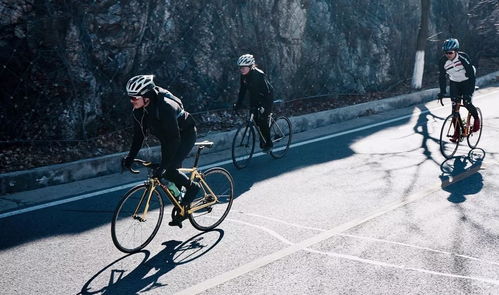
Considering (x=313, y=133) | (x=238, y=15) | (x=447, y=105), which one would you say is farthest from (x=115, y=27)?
(x=447, y=105)

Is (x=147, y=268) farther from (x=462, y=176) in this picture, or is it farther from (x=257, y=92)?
(x=462, y=176)

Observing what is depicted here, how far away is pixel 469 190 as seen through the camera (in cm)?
822

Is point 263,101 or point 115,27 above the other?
point 115,27

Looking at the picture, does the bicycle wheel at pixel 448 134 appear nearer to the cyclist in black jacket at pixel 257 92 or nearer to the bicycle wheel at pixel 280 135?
the bicycle wheel at pixel 280 135

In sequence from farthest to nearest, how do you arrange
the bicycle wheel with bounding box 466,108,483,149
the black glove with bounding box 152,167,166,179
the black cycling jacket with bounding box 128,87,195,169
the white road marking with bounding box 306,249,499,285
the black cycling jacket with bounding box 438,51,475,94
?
the bicycle wheel with bounding box 466,108,483,149 → the black cycling jacket with bounding box 438,51,475,94 → the black glove with bounding box 152,167,166,179 → the black cycling jacket with bounding box 128,87,195,169 → the white road marking with bounding box 306,249,499,285

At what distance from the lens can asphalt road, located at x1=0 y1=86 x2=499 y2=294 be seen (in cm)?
521

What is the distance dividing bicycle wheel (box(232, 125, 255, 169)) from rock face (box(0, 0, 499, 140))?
3.43 m

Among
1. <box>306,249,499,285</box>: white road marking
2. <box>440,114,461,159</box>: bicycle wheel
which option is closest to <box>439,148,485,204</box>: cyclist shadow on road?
<box>440,114,461,159</box>: bicycle wheel

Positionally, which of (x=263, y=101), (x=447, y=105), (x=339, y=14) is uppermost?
(x=339, y=14)

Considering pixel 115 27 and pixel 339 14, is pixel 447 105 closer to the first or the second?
pixel 339 14

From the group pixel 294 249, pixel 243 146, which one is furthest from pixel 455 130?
pixel 294 249

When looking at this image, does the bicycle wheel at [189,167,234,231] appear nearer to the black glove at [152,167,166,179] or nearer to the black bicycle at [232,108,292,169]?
the black glove at [152,167,166,179]

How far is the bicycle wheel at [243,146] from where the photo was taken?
385 inches

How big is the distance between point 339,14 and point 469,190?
11916 mm
